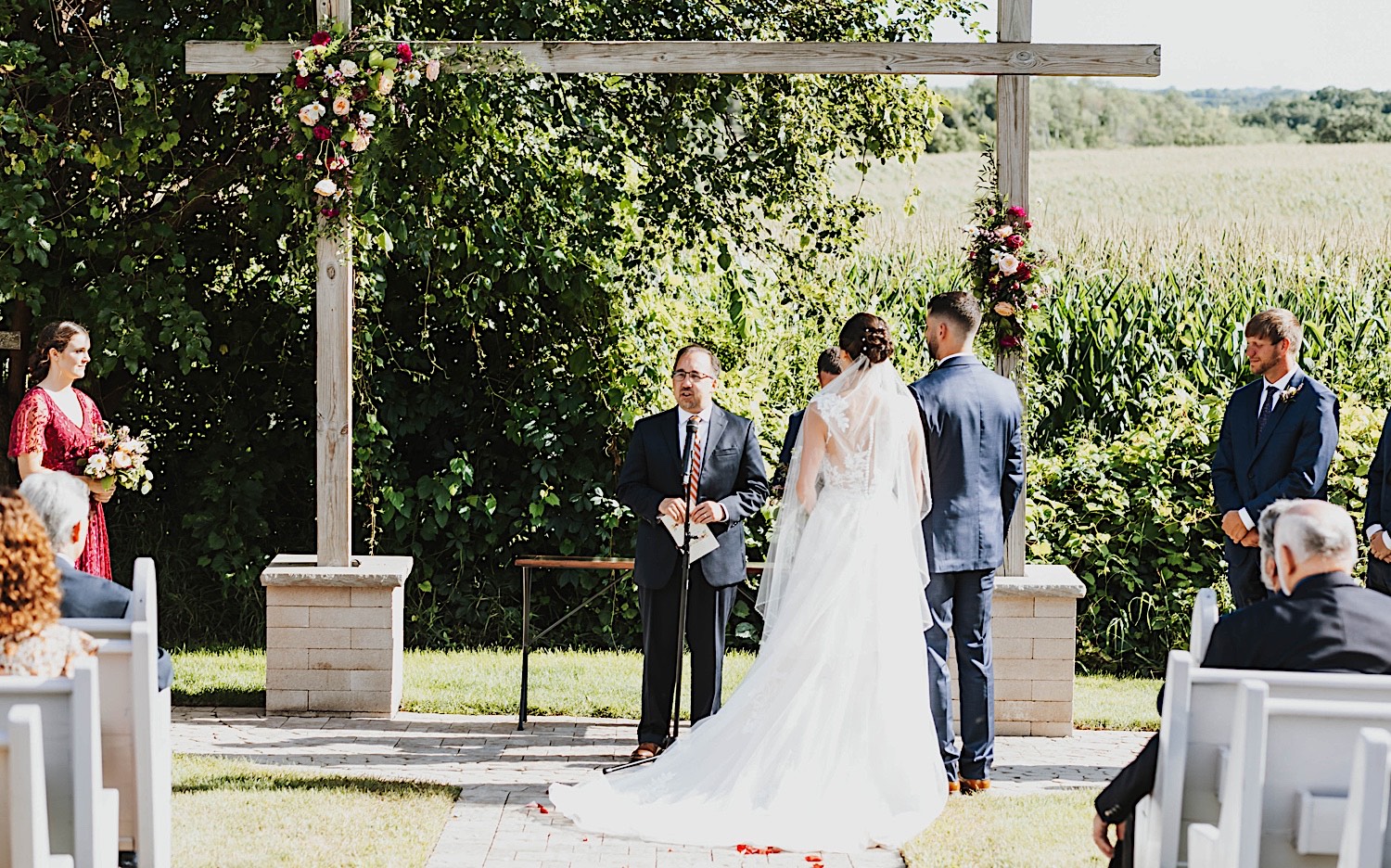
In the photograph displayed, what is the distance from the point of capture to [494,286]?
919cm

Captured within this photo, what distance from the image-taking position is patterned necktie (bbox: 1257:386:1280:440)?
6465 mm

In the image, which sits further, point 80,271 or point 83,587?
point 80,271

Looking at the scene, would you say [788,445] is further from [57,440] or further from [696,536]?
[57,440]

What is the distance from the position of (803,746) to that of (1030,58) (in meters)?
3.17

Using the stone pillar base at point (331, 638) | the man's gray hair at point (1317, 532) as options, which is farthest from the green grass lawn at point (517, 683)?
the man's gray hair at point (1317, 532)

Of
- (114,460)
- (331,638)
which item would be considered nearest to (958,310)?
(331,638)

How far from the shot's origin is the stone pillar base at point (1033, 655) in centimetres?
695

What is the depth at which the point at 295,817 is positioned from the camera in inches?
213

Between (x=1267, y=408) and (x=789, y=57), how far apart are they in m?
2.57

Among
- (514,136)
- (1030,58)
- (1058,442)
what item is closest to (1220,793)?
(1030,58)

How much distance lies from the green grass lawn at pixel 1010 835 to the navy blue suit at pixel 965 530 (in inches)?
12.3

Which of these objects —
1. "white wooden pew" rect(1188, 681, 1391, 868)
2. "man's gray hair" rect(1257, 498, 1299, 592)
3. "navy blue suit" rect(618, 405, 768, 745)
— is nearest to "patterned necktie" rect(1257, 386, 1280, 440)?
"navy blue suit" rect(618, 405, 768, 745)

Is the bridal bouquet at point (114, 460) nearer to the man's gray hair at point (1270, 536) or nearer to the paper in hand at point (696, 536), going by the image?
the paper in hand at point (696, 536)

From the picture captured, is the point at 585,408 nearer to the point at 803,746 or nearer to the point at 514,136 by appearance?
the point at 514,136
